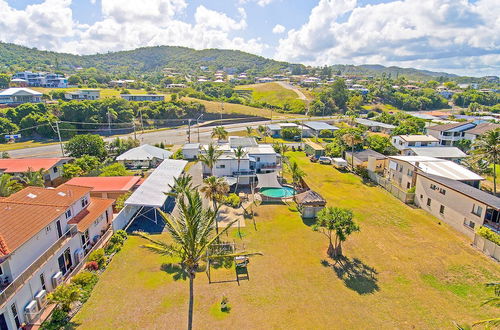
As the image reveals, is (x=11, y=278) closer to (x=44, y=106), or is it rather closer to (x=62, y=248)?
(x=62, y=248)

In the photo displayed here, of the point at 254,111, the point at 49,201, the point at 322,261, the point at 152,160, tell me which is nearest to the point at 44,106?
the point at 152,160

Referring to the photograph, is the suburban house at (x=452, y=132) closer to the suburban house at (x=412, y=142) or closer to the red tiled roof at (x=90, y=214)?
the suburban house at (x=412, y=142)

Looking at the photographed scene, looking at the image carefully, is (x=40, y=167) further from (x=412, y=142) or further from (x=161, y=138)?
(x=412, y=142)

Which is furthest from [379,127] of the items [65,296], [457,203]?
[65,296]

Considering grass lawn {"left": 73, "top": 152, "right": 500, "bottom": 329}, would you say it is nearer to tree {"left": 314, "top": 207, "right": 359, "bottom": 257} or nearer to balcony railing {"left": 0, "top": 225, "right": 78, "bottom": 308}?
tree {"left": 314, "top": 207, "right": 359, "bottom": 257}

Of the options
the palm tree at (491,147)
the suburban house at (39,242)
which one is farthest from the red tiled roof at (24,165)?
the palm tree at (491,147)
